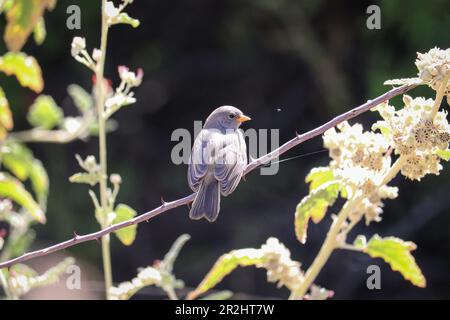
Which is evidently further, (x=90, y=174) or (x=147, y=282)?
(x=90, y=174)

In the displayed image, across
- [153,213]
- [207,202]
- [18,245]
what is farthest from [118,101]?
[207,202]

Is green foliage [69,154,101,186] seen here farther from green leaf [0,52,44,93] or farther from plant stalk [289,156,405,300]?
plant stalk [289,156,405,300]

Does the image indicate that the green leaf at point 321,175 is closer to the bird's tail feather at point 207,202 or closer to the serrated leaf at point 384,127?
the serrated leaf at point 384,127

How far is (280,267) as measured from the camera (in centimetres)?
178

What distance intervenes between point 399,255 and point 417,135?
0.37 metres

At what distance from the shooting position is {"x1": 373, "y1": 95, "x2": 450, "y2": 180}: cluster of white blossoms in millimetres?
1560

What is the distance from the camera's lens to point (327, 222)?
482cm

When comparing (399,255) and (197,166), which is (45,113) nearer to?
(197,166)

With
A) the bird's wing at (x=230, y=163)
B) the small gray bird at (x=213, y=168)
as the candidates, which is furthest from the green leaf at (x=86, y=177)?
the bird's wing at (x=230, y=163)

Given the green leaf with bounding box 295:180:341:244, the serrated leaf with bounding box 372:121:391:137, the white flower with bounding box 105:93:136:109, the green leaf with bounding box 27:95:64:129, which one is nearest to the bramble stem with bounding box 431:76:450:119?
the serrated leaf with bounding box 372:121:391:137

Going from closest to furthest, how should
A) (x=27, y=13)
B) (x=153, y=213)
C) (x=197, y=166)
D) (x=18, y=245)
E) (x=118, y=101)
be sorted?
(x=27, y=13) → (x=153, y=213) → (x=118, y=101) → (x=18, y=245) → (x=197, y=166)

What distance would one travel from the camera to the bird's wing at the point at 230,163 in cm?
254

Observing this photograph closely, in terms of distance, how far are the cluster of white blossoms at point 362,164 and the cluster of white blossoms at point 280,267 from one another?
21 cm

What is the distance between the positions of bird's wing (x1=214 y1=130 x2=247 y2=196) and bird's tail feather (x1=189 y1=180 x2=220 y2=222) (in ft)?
0.22
